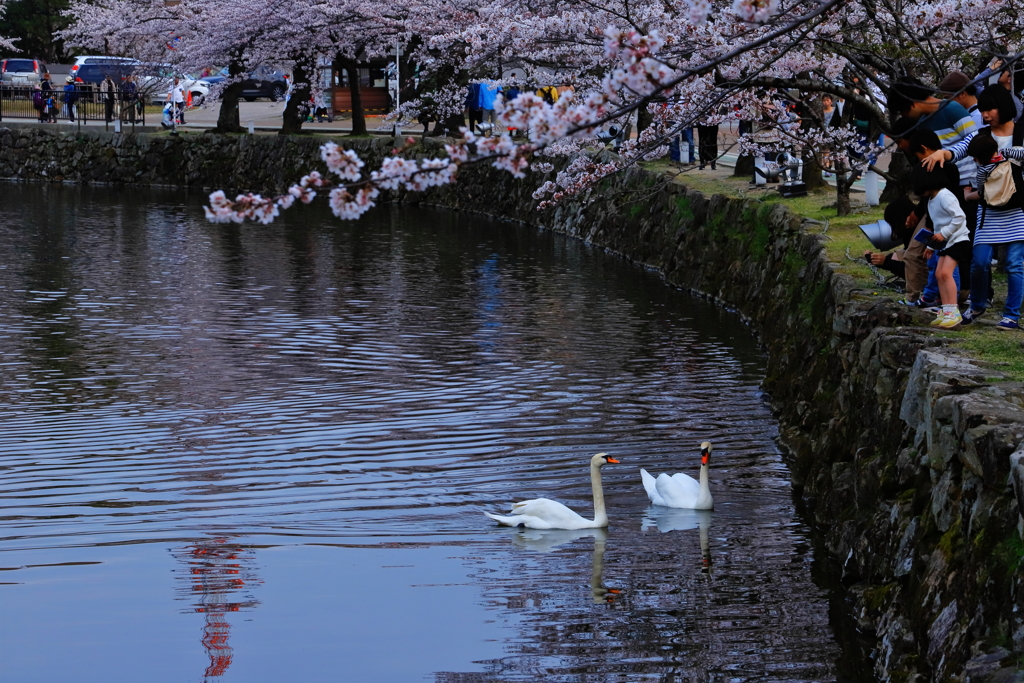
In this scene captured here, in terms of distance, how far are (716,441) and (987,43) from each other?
3.96 metres

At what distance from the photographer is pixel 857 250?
1254 centimetres

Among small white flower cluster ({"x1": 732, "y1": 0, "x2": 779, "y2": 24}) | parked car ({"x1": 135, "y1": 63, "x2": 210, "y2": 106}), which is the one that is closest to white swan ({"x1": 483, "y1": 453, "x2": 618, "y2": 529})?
small white flower cluster ({"x1": 732, "y1": 0, "x2": 779, "y2": 24})

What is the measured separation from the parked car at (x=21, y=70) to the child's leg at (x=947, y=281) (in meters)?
46.0

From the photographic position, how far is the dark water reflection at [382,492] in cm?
682

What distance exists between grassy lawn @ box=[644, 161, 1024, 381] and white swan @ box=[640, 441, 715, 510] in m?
1.83

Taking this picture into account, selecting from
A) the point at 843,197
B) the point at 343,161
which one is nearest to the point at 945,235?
the point at 343,161

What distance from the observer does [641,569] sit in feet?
26.2

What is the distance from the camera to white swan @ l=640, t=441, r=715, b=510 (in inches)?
349

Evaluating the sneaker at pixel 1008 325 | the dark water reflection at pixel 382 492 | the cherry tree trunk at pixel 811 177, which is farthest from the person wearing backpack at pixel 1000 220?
the cherry tree trunk at pixel 811 177

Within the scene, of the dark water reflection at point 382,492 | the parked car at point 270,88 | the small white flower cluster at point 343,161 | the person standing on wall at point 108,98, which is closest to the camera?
the small white flower cluster at point 343,161

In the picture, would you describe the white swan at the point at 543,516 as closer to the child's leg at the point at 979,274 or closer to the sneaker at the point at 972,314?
the sneaker at the point at 972,314

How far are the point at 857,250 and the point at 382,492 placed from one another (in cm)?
581

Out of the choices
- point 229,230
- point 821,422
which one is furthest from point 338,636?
point 229,230

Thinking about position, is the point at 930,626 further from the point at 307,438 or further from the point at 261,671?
the point at 307,438
